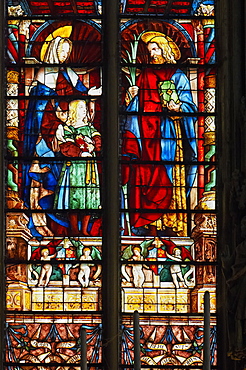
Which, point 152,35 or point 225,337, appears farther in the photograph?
point 152,35

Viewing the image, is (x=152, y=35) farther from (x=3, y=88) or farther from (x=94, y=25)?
(x=3, y=88)

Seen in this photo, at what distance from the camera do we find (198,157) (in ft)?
21.7

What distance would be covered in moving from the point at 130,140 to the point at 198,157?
0.58 metres

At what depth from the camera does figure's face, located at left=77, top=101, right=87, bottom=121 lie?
21.7 ft

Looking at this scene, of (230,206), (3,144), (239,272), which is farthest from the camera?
(3,144)

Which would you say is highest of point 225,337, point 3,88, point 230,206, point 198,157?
point 3,88

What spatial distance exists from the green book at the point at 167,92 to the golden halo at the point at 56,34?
0.90m

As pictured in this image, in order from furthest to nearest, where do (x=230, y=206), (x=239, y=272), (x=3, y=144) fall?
(x=3, y=144) < (x=230, y=206) < (x=239, y=272)

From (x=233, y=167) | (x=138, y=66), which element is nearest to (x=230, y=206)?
(x=233, y=167)

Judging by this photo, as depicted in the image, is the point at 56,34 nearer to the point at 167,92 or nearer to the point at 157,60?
the point at 157,60

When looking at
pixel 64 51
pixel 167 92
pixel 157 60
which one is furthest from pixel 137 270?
pixel 64 51

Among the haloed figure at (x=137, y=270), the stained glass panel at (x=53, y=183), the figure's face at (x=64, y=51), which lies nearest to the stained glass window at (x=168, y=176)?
the haloed figure at (x=137, y=270)

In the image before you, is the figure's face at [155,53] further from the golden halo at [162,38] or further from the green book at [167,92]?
the green book at [167,92]

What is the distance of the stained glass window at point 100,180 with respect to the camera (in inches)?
251
